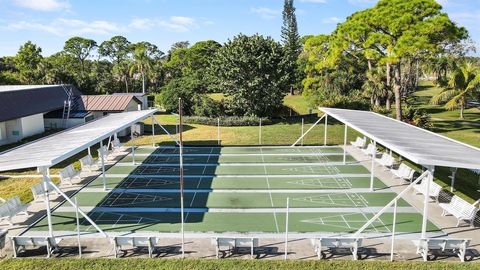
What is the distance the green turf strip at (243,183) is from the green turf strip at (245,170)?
39.0 inches

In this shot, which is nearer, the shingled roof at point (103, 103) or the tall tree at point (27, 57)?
the shingled roof at point (103, 103)

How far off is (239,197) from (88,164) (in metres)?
8.51

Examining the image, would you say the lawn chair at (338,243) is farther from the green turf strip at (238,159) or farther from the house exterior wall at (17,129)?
the house exterior wall at (17,129)

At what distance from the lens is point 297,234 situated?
12180 millimetres

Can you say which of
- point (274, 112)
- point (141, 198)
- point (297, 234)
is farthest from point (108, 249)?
point (274, 112)

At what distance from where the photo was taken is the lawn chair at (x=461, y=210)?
1247 centimetres

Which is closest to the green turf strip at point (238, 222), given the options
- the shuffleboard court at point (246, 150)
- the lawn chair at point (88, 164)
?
the lawn chair at point (88, 164)

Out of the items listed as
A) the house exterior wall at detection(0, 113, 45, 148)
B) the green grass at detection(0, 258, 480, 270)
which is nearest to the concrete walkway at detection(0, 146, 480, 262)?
the green grass at detection(0, 258, 480, 270)

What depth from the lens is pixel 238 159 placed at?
22.6 meters

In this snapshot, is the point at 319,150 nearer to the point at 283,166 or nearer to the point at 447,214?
the point at 283,166

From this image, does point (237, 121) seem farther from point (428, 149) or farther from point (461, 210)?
point (461, 210)

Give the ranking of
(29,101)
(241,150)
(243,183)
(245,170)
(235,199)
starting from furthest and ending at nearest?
(29,101), (241,150), (245,170), (243,183), (235,199)

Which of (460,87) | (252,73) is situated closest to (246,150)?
(252,73)

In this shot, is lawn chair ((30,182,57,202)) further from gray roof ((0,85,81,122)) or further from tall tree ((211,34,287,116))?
tall tree ((211,34,287,116))
